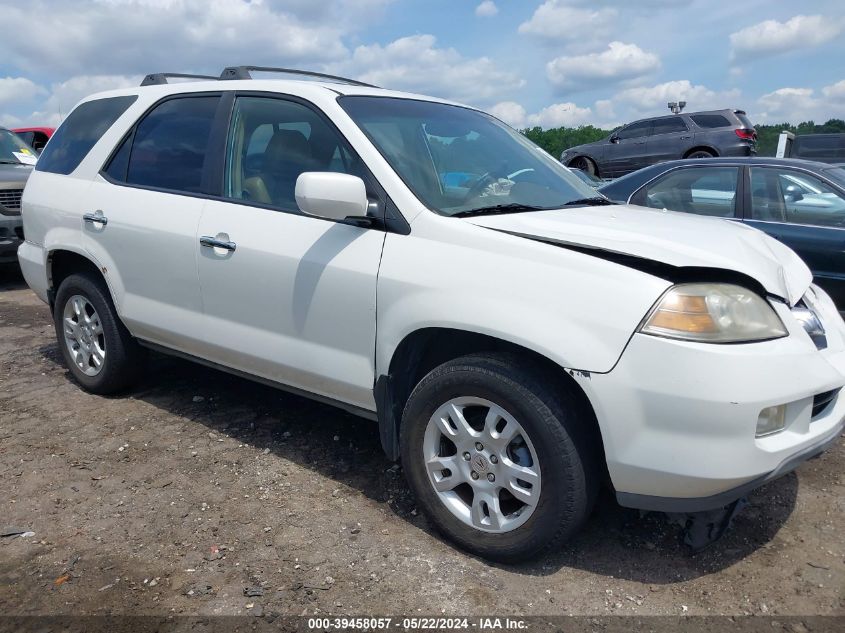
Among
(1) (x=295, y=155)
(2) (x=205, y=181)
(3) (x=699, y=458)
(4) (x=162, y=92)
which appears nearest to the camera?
(3) (x=699, y=458)

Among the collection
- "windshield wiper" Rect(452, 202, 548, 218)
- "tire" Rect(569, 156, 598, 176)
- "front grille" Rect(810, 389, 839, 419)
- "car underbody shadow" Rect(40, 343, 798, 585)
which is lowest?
"car underbody shadow" Rect(40, 343, 798, 585)

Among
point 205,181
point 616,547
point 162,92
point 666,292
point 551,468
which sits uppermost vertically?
point 162,92

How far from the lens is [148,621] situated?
7.91ft

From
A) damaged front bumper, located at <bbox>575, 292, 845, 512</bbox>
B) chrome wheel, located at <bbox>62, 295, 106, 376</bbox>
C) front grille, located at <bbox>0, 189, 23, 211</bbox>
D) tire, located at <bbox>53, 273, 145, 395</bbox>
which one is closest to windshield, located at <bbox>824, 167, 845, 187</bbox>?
damaged front bumper, located at <bbox>575, 292, 845, 512</bbox>

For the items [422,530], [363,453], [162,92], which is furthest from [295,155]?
[422,530]

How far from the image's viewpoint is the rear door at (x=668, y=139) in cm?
1590

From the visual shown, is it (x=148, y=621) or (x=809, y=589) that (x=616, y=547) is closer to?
(x=809, y=589)

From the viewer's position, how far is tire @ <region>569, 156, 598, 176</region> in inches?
719

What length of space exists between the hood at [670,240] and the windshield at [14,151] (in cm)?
843

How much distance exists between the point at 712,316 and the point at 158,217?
2.82 meters

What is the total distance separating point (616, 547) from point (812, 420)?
2.94ft

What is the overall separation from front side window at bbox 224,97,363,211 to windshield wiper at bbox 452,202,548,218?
1.88 ft

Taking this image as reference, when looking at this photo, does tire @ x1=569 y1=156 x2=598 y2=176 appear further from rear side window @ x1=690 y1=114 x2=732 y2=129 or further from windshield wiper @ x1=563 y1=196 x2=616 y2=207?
windshield wiper @ x1=563 y1=196 x2=616 y2=207

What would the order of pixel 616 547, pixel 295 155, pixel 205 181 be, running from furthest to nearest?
pixel 205 181 → pixel 295 155 → pixel 616 547
